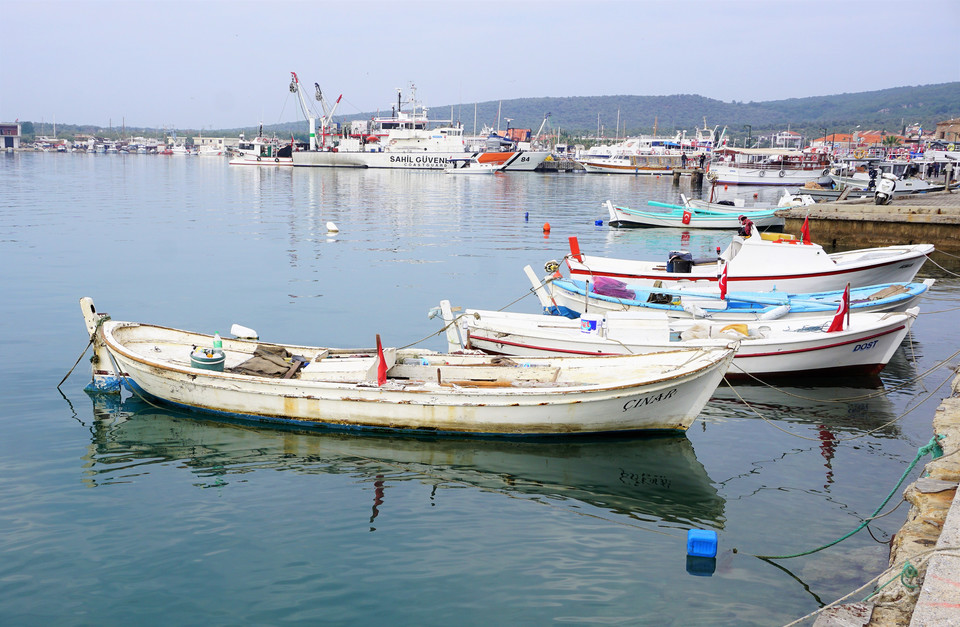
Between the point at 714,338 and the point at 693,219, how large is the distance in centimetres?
2848

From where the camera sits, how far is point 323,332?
60.7ft

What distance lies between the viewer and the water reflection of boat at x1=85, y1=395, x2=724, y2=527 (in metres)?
10.1

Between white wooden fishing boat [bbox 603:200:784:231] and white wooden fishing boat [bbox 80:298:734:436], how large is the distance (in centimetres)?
2900

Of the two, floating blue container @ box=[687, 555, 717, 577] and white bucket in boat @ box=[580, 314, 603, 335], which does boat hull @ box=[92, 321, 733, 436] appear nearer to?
white bucket in boat @ box=[580, 314, 603, 335]

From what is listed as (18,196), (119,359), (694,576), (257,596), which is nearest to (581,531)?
(694,576)

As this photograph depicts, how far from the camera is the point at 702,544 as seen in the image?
8188 millimetres

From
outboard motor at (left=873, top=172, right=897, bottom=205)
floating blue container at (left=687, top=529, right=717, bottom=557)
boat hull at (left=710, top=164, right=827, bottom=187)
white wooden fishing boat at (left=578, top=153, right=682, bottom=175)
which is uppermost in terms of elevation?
white wooden fishing boat at (left=578, top=153, right=682, bottom=175)

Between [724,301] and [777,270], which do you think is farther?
[777,270]

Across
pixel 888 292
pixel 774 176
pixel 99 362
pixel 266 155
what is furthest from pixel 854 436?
pixel 266 155

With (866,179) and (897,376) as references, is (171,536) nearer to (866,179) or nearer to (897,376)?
(897,376)

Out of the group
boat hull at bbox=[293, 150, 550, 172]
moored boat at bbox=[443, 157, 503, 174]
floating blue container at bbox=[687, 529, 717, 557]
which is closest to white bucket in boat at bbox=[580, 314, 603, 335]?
floating blue container at bbox=[687, 529, 717, 557]

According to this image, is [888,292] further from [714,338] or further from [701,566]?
[701,566]

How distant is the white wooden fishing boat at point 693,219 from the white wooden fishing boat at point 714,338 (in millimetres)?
24466

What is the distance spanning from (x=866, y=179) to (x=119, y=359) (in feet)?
207
